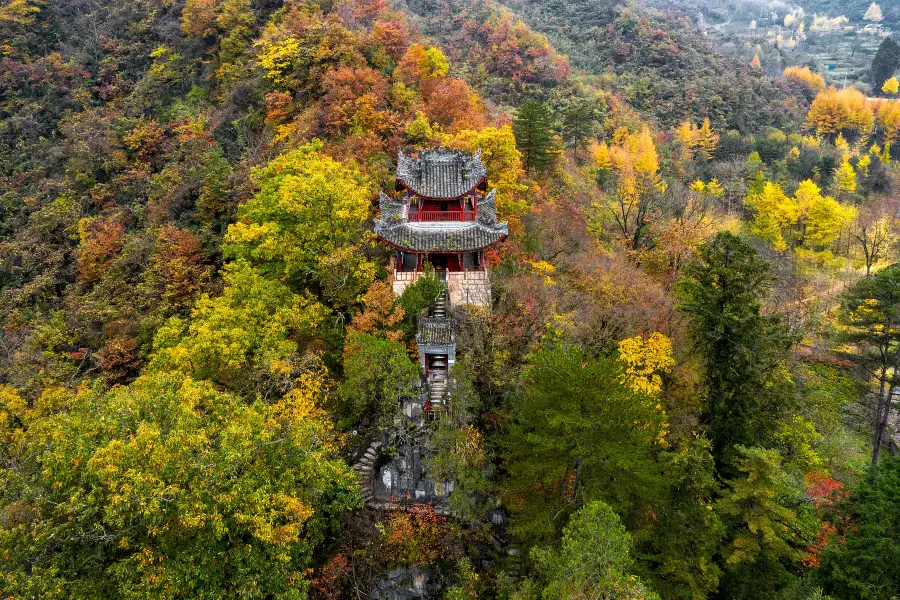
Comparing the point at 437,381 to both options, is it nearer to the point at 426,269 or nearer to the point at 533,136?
the point at 426,269

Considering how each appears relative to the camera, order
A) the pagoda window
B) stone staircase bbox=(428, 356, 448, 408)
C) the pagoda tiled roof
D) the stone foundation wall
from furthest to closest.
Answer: the pagoda window → the pagoda tiled roof → the stone foundation wall → stone staircase bbox=(428, 356, 448, 408)

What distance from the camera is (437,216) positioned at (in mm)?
24625

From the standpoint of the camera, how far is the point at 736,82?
6894 cm

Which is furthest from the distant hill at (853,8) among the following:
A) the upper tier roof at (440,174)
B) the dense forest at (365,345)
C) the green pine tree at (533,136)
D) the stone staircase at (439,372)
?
the stone staircase at (439,372)

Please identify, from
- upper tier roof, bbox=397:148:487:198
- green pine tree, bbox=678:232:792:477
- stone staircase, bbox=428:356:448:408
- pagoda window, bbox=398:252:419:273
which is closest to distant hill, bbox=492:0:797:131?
upper tier roof, bbox=397:148:487:198

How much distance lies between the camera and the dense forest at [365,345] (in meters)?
12.3

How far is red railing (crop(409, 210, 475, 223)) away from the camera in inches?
966

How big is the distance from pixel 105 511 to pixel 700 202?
4518 cm

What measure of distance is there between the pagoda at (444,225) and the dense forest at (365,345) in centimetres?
140

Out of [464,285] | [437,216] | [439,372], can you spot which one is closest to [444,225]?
[437,216]

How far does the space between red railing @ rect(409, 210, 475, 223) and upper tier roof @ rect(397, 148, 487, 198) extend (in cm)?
80

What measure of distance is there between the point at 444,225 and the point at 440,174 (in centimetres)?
270

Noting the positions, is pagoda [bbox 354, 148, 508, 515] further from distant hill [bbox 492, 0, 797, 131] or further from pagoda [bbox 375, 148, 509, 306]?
distant hill [bbox 492, 0, 797, 131]

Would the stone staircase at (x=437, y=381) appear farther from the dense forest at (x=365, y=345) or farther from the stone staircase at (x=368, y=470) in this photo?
the stone staircase at (x=368, y=470)
